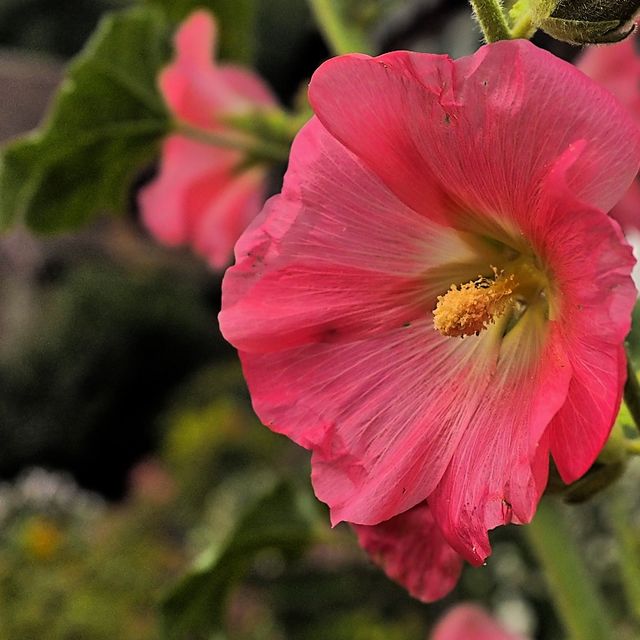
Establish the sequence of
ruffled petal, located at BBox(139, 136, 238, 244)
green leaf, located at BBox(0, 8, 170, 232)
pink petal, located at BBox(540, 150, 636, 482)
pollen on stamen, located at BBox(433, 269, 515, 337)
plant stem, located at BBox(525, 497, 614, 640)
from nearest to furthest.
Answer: pink petal, located at BBox(540, 150, 636, 482), pollen on stamen, located at BBox(433, 269, 515, 337), plant stem, located at BBox(525, 497, 614, 640), green leaf, located at BBox(0, 8, 170, 232), ruffled petal, located at BBox(139, 136, 238, 244)

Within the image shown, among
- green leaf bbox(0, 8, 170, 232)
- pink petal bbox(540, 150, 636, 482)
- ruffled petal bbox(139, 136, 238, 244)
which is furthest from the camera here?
ruffled petal bbox(139, 136, 238, 244)

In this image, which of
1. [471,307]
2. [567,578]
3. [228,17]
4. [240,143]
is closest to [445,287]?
[471,307]

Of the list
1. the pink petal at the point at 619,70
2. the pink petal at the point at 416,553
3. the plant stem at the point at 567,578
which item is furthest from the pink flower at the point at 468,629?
the pink petal at the point at 619,70

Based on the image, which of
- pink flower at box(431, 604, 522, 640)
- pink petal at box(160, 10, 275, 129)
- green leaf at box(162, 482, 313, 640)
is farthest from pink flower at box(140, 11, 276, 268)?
pink flower at box(431, 604, 522, 640)

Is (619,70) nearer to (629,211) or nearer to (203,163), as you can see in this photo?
(629,211)

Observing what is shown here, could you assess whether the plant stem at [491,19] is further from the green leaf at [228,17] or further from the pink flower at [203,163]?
the green leaf at [228,17]

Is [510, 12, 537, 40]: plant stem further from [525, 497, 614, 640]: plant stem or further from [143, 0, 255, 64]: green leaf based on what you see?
[143, 0, 255, 64]: green leaf

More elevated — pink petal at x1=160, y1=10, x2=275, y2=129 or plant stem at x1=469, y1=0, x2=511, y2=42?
plant stem at x1=469, y1=0, x2=511, y2=42
